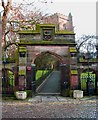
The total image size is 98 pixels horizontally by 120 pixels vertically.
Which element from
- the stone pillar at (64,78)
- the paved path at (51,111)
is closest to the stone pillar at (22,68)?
the stone pillar at (64,78)

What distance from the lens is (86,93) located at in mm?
19625

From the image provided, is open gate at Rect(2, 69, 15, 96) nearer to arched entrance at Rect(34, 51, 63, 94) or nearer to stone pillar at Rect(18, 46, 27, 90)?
stone pillar at Rect(18, 46, 27, 90)

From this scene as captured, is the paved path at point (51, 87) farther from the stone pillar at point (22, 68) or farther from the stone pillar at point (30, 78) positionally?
the stone pillar at point (22, 68)

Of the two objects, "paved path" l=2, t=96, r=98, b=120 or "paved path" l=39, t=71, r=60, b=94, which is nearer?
"paved path" l=2, t=96, r=98, b=120

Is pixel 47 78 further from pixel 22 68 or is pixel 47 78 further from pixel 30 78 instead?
pixel 22 68

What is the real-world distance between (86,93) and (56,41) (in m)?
4.40

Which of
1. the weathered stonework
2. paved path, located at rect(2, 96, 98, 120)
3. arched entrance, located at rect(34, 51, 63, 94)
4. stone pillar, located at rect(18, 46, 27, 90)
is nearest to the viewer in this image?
paved path, located at rect(2, 96, 98, 120)

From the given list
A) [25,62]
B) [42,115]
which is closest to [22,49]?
[25,62]

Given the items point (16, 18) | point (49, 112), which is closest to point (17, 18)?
point (16, 18)

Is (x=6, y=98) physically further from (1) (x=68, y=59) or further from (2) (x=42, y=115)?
(2) (x=42, y=115)

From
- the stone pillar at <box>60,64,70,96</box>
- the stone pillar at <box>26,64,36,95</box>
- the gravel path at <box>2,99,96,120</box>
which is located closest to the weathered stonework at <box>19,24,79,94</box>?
the stone pillar at <box>60,64,70,96</box>

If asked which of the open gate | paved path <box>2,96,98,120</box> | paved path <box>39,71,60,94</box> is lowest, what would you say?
paved path <box>39,71,60,94</box>

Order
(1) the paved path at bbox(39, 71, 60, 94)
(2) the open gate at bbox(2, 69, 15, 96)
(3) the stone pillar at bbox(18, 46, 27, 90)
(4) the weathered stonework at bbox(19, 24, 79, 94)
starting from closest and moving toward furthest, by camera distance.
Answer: (3) the stone pillar at bbox(18, 46, 27, 90), (2) the open gate at bbox(2, 69, 15, 96), (4) the weathered stonework at bbox(19, 24, 79, 94), (1) the paved path at bbox(39, 71, 60, 94)

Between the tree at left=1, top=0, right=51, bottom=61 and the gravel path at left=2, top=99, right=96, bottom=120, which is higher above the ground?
the tree at left=1, top=0, right=51, bottom=61
